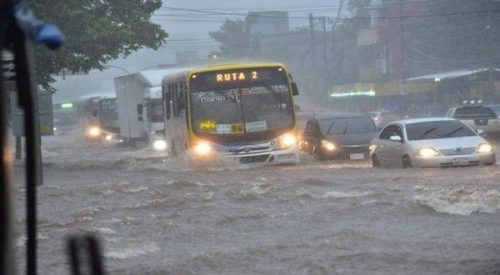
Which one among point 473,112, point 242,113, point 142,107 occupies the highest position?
point 142,107

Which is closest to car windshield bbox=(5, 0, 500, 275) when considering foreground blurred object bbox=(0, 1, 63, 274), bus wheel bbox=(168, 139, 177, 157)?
foreground blurred object bbox=(0, 1, 63, 274)

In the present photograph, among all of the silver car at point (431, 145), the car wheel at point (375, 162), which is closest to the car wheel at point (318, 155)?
the car wheel at point (375, 162)

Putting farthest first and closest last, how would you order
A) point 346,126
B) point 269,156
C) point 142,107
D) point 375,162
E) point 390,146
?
point 142,107, point 346,126, point 269,156, point 375,162, point 390,146

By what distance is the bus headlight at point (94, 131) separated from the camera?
55.6 meters

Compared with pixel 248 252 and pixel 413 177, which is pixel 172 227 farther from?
pixel 413 177

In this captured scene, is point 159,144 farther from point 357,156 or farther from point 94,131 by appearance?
point 94,131

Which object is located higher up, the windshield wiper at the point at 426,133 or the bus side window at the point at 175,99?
the bus side window at the point at 175,99

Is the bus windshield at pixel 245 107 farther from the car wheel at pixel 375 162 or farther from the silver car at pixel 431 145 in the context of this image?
the silver car at pixel 431 145

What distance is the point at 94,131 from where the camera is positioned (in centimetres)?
5612

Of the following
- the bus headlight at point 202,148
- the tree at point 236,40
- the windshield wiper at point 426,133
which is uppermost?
the tree at point 236,40

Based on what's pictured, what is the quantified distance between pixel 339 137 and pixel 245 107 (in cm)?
403

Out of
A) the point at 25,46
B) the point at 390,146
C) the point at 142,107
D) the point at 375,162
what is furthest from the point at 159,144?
the point at 25,46

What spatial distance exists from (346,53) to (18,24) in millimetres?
80112

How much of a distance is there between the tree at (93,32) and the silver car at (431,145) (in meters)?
8.70
